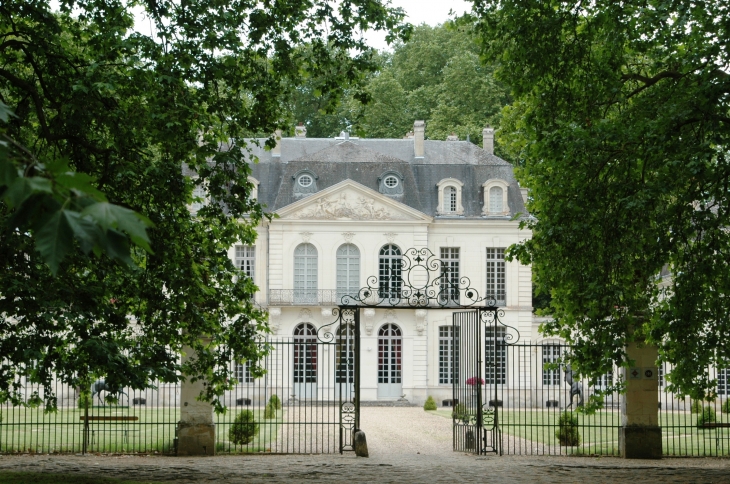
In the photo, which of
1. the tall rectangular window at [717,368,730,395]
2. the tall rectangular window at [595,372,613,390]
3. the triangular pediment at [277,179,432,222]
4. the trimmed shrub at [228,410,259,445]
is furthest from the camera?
the triangular pediment at [277,179,432,222]

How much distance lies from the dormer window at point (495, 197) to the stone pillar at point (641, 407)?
1875 cm

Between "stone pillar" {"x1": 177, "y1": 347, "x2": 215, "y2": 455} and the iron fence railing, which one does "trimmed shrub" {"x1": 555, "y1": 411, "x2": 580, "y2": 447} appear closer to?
the iron fence railing

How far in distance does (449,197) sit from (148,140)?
2231 cm

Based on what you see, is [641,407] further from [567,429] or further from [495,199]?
[495,199]

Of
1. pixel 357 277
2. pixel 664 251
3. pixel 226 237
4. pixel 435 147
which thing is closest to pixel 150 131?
pixel 226 237

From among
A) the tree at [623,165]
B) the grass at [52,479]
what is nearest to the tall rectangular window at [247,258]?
the tree at [623,165]

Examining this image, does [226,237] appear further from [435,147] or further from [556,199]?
[435,147]

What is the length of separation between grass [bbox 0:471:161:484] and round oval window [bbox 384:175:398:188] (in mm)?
22332

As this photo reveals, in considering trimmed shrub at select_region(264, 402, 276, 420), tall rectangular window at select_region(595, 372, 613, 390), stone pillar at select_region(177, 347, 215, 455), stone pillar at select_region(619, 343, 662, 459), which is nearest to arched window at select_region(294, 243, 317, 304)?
trimmed shrub at select_region(264, 402, 276, 420)

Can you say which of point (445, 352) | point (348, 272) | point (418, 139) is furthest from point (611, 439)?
point (418, 139)

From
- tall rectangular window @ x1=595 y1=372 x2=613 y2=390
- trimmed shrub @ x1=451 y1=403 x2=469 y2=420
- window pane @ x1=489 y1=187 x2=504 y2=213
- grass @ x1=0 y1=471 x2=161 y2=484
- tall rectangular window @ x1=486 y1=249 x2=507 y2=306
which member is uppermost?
window pane @ x1=489 y1=187 x2=504 y2=213

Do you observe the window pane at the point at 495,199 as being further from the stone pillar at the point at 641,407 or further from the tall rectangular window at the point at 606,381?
the stone pillar at the point at 641,407

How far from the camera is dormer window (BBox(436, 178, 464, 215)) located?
31562 mm

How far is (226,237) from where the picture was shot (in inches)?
415
